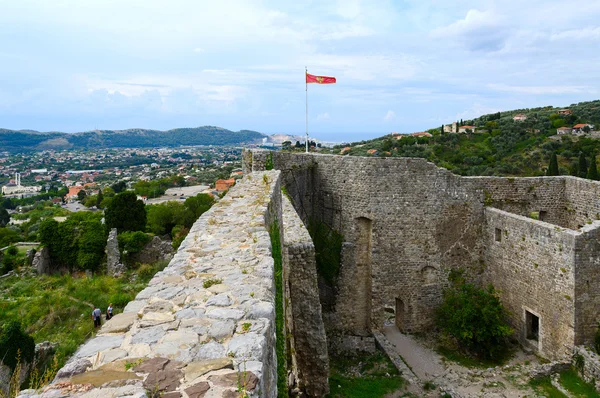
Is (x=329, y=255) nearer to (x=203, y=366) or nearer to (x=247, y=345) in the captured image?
(x=247, y=345)

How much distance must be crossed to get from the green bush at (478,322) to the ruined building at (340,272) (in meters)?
0.54

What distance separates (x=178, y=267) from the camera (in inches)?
178

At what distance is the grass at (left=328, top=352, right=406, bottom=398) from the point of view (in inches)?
432

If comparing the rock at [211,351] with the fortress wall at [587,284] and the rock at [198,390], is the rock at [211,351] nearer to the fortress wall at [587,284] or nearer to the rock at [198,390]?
the rock at [198,390]

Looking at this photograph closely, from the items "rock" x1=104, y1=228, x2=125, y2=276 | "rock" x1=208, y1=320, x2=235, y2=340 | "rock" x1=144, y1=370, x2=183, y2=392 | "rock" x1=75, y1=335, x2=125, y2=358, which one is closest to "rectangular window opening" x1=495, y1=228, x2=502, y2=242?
"rock" x1=208, y1=320, x2=235, y2=340

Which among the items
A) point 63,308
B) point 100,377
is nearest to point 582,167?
point 63,308

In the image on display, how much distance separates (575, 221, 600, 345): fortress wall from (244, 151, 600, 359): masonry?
2.03 metres

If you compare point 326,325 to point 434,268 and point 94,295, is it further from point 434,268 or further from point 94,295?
point 94,295

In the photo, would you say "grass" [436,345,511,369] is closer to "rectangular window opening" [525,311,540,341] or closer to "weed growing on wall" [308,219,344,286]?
"rectangular window opening" [525,311,540,341]

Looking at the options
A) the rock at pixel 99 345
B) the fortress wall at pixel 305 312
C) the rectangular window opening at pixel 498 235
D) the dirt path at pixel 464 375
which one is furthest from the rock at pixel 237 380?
the rectangular window opening at pixel 498 235

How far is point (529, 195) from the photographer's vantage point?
14.4m

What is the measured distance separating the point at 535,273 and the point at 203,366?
38.1ft

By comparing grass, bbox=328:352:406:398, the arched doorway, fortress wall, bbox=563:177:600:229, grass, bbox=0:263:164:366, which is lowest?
→ grass, bbox=328:352:406:398

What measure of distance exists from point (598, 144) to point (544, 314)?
29.2 metres
